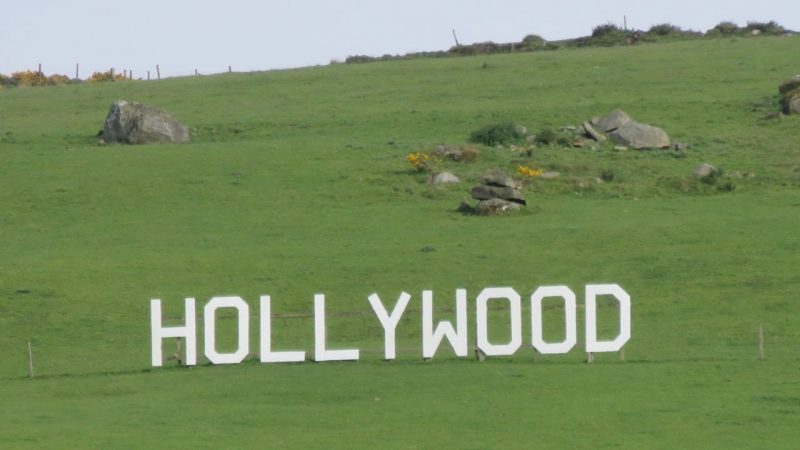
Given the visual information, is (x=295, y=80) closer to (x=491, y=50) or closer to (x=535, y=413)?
(x=491, y=50)

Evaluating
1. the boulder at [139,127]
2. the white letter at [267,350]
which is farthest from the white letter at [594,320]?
the boulder at [139,127]

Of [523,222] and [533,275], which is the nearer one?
[533,275]

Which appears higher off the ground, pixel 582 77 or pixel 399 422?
pixel 582 77

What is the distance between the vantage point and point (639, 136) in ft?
241

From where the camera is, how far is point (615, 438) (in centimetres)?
3033

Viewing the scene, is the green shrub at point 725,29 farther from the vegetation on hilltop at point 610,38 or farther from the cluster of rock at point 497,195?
the cluster of rock at point 497,195

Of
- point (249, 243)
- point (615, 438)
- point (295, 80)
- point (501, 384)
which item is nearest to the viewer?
point (615, 438)

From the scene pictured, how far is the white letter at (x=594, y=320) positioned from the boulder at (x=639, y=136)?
106ft

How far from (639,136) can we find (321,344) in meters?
35.6

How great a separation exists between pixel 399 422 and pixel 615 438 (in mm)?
4589

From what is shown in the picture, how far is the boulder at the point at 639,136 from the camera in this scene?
72688 millimetres

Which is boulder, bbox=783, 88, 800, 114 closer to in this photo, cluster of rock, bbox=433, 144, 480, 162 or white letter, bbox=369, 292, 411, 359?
cluster of rock, bbox=433, 144, 480, 162

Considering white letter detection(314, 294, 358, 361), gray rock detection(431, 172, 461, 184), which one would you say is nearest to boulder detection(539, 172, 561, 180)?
gray rock detection(431, 172, 461, 184)

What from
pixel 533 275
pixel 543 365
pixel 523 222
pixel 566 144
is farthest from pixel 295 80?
pixel 543 365
